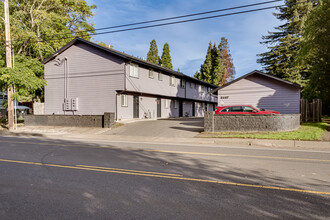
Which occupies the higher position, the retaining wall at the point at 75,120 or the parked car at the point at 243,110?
the parked car at the point at 243,110

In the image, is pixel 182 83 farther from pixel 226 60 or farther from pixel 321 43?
pixel 226 60

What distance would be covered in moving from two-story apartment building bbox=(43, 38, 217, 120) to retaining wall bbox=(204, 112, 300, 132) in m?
10.4

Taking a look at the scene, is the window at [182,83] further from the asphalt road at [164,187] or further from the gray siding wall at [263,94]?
the asphalt road at [164,187]

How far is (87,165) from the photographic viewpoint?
657 centimetres

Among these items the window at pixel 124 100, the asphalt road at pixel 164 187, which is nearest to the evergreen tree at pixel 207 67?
the window at pixel 124 100

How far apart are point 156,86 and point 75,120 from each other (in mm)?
10851

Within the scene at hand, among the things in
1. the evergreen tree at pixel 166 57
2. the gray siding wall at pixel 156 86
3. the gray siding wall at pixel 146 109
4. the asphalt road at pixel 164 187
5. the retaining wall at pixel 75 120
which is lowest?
the asphalt road at pixel 164 187

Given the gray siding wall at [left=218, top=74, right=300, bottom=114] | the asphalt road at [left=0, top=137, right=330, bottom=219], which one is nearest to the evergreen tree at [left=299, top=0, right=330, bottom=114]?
the gray siding wall at [left=218, top=74, right=300, bottom=114]

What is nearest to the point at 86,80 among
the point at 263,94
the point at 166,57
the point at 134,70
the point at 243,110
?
the point at 134,70

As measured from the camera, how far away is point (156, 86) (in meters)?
26.8

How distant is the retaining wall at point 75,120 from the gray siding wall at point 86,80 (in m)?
3.56

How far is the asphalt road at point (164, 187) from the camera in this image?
355 cm

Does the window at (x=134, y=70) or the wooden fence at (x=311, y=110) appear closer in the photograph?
the wooden fence at (x=311, y=110)

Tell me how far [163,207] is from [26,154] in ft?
22.6
